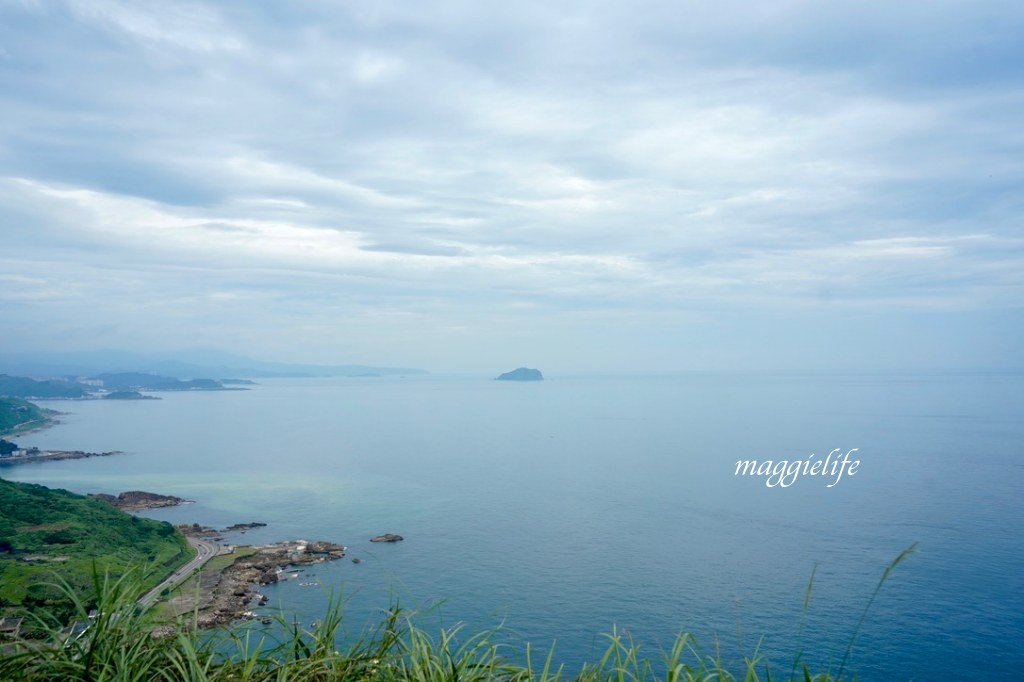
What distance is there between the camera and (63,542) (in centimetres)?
2845

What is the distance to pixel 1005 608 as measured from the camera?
2419 cm

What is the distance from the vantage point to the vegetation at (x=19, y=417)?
87688 mm

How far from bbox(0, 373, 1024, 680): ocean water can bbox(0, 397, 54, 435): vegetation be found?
13.3ft

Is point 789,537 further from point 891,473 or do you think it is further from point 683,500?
point 891,473

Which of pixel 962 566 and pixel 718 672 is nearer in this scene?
pixel 718 672

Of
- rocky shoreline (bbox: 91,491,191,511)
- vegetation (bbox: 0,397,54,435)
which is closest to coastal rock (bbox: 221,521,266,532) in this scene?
rocky shoreline (bbox: 91,491,191,511)

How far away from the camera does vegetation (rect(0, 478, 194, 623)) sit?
2264 centimetres

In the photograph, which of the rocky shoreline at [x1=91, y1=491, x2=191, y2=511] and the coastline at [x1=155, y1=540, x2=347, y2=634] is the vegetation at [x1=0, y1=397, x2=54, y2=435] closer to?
the rocky shoreline at [x1=91, y1=491, x2=191, y2=511]

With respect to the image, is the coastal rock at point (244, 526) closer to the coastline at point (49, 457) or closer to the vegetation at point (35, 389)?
the coastline at point (49, 457)

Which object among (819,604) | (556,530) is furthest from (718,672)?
(556,530)

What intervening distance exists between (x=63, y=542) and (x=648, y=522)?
87.0 feet

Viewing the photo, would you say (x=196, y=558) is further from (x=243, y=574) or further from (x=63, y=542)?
(x=63, y=542)

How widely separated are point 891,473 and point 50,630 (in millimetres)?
52520

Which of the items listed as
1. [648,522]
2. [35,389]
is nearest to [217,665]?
[648,522]
